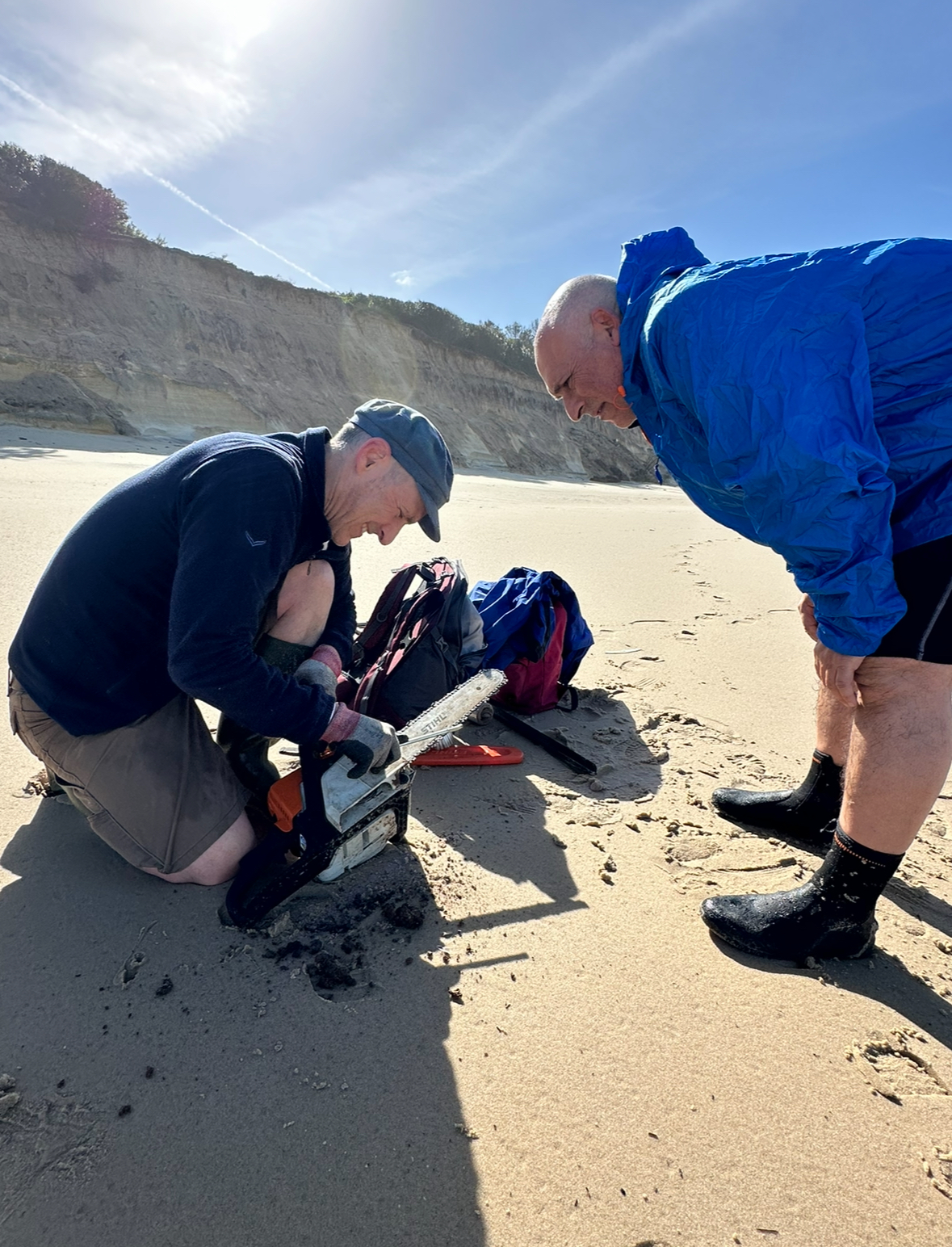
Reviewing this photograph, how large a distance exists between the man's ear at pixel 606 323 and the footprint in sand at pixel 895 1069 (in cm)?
186

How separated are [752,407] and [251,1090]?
176cm

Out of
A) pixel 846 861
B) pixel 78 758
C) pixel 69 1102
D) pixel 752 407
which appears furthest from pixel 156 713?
pixel 846 861

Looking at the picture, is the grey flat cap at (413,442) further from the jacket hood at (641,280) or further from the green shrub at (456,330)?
the green shrub at (456,330)

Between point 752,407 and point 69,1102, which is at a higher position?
point 752,407

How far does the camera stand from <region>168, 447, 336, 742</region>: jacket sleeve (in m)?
1.59

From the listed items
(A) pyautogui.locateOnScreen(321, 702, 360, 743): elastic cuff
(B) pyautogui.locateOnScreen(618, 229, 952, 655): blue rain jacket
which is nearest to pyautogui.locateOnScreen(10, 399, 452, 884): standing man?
(A) pyautogui.locateOnScreen(321, 702, 360, 743): elastic cuff

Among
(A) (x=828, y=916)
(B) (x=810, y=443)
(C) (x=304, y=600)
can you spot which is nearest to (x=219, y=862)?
(C) (x=304, y=600)

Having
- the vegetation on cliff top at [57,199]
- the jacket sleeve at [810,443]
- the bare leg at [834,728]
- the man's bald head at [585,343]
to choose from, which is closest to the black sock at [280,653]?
the man's bald head at [585,343]

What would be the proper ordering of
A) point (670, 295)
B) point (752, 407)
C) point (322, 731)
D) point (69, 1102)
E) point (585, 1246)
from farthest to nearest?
point (322, 731)
point (670, 295)
point (752, 407)
point (69, 1102)
point (585, 1246)

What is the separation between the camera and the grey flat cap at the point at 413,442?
1.90 m

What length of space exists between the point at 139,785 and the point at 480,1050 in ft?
3.86

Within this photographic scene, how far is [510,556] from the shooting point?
6.16 metres

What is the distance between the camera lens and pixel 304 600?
2.14 meters

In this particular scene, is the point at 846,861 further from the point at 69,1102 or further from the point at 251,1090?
the point at 69,1102
